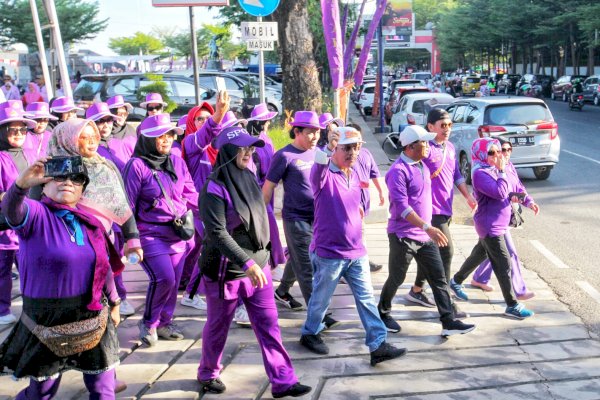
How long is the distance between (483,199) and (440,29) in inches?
3581

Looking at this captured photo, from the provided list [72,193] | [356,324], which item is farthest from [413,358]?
[72,193]

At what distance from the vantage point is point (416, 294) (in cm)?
641

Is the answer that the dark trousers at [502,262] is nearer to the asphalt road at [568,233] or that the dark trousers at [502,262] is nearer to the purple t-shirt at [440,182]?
the purple t-shirt at [440,182]

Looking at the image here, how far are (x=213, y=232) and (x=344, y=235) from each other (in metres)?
1.12

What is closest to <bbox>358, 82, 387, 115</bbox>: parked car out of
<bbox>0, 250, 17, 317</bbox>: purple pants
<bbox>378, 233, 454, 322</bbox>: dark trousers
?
<bbox>378, 233, 454, 322</bbox>: dark trousers

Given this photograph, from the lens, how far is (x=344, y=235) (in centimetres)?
491

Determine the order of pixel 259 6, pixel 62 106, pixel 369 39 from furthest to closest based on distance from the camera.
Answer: pixel 369 39
pixel 259 6
pixel 62 106

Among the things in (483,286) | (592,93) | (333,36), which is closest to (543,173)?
(333,36)

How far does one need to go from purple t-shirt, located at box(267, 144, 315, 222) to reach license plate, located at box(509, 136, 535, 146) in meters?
8.15

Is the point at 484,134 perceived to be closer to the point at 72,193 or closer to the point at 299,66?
the point at 299,66

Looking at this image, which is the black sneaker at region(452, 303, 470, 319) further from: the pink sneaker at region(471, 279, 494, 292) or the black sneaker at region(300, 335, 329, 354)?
the black sneaker at region(300, 335, 329, 354)

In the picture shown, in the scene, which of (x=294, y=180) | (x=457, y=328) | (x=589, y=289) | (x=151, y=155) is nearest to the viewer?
(x=151, y=155)

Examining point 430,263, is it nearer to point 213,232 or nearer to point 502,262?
point 502,262

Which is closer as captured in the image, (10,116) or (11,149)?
(10,116)
